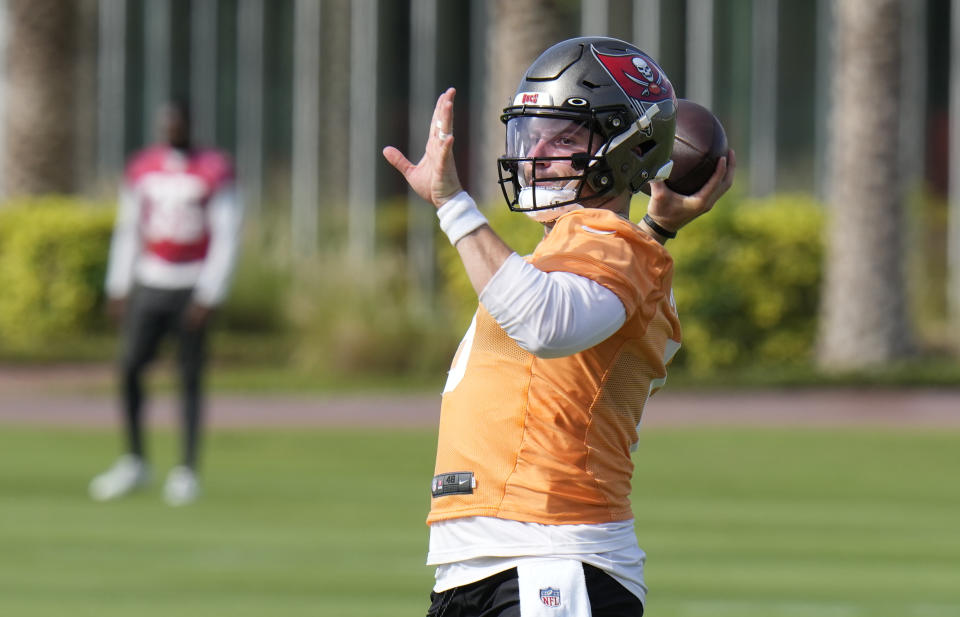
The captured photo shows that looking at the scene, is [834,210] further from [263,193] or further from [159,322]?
[263,193]

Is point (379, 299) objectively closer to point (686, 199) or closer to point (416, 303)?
point (416, 303)

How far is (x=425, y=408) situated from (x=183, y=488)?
649 cm

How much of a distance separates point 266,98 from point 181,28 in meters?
2.06

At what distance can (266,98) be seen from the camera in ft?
98.9

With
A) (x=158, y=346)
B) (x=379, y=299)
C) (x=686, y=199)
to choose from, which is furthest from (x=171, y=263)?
(x=379, y=299)

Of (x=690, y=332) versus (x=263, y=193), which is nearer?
(x=690, y=332)

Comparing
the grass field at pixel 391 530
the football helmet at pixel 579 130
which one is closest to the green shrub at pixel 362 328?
the grass field at pixel 391 530

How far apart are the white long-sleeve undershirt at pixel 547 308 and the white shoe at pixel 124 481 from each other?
8.02m

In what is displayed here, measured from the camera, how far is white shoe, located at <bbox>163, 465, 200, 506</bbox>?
1080 cm

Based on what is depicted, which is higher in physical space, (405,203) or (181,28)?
(181,28)

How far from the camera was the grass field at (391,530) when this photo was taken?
7.78 meters

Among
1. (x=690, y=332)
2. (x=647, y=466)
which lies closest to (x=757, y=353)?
(x=690, y=332)

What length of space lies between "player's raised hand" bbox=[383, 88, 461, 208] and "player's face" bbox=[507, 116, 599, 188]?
0.20m

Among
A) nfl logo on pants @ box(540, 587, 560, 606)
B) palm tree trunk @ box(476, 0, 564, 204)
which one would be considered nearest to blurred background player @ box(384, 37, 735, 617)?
nfl logo on pants @ box(540, 587, 560, 606)
